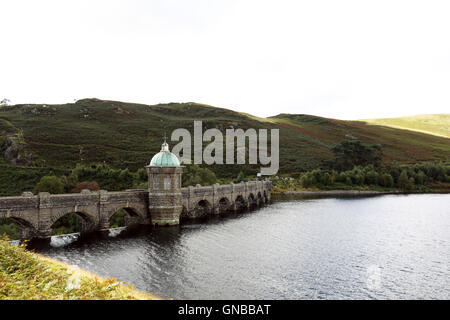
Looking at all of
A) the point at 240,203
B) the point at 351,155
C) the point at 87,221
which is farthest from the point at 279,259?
the point at 351,155

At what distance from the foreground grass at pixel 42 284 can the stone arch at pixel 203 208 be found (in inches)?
1687

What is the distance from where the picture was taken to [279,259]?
33000mm

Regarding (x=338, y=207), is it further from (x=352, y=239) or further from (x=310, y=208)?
(x=352, y=239)

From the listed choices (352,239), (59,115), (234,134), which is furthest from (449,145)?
(59,115)

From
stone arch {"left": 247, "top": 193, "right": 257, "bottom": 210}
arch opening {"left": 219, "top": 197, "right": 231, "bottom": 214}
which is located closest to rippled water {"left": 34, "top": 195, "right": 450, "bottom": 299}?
arch opening {"left": 219, "top": 197, "right": 231, "bottom": 214}

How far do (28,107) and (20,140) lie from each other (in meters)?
74.6

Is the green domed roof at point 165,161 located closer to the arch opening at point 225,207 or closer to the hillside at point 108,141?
the arch opening at point 225,207

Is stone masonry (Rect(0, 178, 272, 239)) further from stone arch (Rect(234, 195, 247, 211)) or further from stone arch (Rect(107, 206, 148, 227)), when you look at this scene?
stone arch (Rect(234, 195, 247, 211))

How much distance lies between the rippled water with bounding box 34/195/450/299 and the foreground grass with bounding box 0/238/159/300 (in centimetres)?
832

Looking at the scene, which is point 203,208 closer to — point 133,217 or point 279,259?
point 133,217

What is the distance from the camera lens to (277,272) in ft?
93.8

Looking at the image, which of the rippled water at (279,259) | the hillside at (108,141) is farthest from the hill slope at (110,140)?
the rippled water at (279,259)

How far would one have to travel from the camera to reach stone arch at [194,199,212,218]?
61.3 metres

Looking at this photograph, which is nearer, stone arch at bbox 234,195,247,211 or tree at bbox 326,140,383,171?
stone arch at bbox 234,195,247,211
